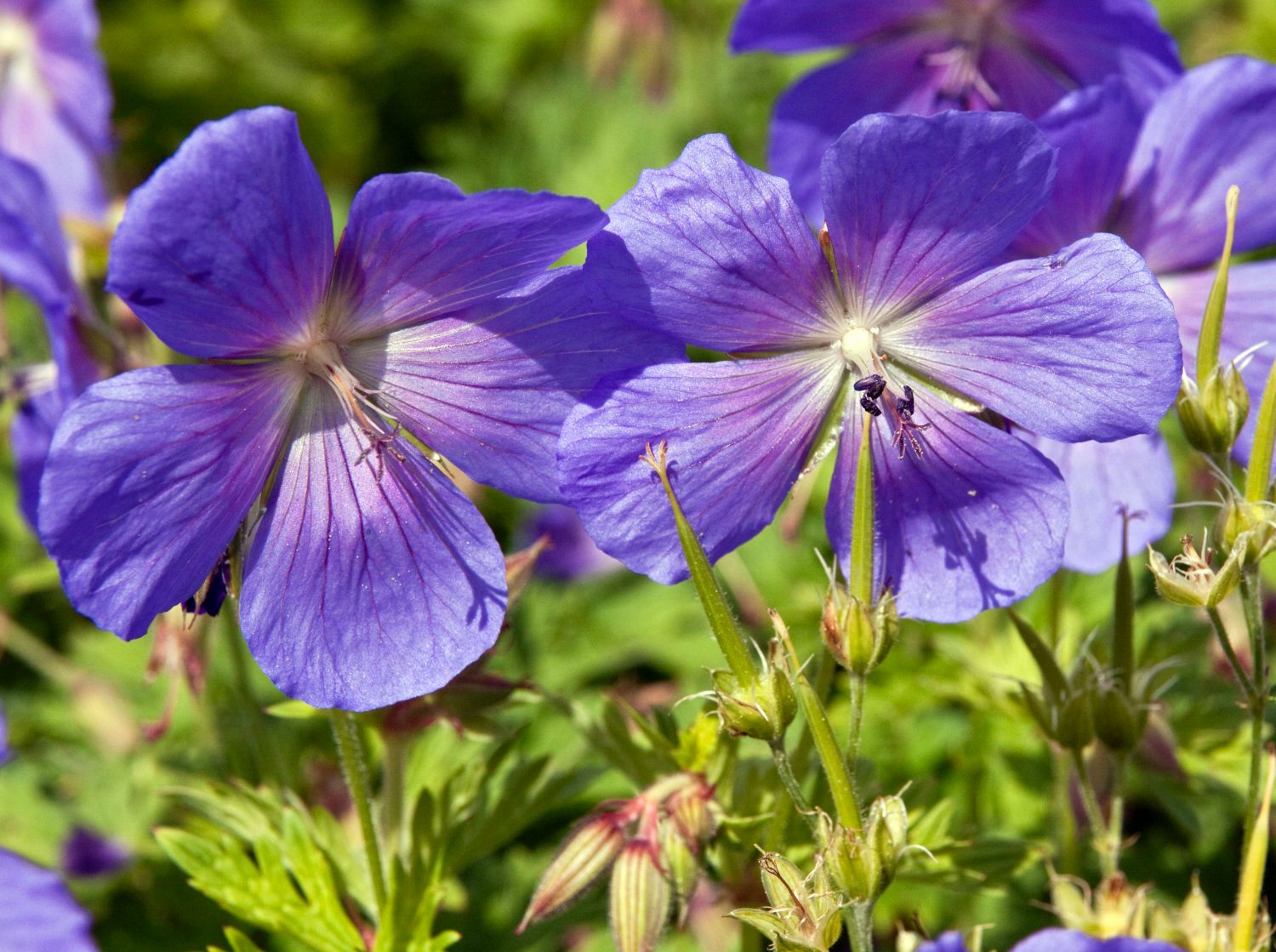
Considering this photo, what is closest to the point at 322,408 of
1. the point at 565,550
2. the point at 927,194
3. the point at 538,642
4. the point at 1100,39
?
the point at 927,194

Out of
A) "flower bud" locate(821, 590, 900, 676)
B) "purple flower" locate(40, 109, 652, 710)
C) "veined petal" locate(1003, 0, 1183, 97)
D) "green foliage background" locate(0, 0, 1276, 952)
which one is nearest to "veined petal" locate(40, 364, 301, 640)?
"purple flower" locate(40, 109, 652, 710)

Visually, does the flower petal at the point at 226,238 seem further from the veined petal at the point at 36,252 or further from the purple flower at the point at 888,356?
the veined petal at the point at 36,252

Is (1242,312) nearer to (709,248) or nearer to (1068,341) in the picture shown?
(1068,341)

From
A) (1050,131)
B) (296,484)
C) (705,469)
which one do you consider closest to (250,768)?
(296,484)

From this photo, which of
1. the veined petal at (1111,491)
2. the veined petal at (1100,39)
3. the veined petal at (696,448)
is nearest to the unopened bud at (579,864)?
the veined petal at (696,448)

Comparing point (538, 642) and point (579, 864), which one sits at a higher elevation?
point (538, 642)

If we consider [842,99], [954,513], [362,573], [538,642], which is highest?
[842,99]
